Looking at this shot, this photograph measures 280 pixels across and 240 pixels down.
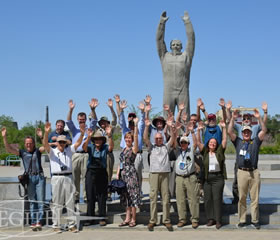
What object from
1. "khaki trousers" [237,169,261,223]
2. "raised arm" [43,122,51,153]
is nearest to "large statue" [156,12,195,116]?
"khaki trousers" [237,169,261,223]

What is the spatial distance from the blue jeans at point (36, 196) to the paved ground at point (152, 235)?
10.5 inches

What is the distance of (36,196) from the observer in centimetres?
589

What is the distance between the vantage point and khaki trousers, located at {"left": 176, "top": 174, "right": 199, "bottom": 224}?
5840mm

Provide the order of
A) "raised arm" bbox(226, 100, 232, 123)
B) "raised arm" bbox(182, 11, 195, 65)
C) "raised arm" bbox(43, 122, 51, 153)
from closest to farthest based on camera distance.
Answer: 1. "raised arm" bbox(43, 122, 51, 153)
2. "raised arm" bbox(226, 100, 232, 123)
3. "raised arm" bbox(182, 11, 195, 65)

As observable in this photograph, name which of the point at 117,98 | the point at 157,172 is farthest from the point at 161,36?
the point at 157,172

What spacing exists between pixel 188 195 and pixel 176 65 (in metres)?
5.95

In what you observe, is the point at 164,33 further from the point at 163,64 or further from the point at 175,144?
the point at 175,144

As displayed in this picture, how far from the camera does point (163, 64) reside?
11.3 m

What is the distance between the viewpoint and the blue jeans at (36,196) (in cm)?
584

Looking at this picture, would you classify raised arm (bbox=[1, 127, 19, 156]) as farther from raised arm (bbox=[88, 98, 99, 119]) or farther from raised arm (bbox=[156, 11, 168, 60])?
raised arm (bbox=[156, 11, 168, 60])

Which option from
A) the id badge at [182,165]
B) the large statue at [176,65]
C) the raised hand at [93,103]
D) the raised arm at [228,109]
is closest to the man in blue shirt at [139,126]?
the raised hand at [93,103]

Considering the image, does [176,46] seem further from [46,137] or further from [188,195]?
[46,137]

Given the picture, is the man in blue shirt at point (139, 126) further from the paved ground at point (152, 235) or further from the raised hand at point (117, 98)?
the paved ground at point (152, 235)

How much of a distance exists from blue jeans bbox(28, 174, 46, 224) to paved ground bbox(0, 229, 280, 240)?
27 centimetres
